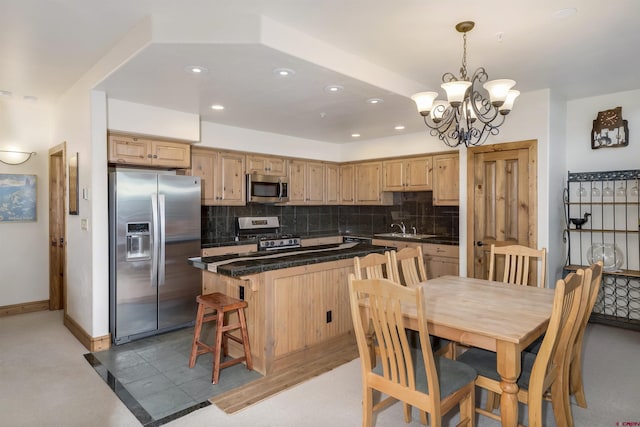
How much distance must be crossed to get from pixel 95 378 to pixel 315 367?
168 cm

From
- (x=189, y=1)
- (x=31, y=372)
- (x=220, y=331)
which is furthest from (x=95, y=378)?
(x=189, y=1)

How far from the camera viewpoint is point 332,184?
6.45 m

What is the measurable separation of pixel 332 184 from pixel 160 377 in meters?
4.15

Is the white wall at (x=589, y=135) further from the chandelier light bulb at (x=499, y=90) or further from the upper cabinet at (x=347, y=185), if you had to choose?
the upper cabinet at (x=347, y=185)

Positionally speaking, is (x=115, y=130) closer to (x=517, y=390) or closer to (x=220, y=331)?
(x=220, y=331)

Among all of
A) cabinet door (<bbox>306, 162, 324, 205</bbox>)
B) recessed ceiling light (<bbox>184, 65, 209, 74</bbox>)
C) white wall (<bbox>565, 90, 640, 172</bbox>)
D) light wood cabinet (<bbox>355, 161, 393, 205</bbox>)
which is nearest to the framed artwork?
recessed ceiling light (<bbox>184, 65, 209, 74</bbox>)

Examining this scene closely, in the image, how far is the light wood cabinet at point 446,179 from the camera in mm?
5027

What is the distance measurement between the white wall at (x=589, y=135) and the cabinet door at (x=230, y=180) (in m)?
3.97

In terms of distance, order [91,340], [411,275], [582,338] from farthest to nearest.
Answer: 1. [91,340]
2. [411,275]
3. [582,338]

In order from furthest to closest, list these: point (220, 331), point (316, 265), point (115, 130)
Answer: point (115, 130) < point (316, 265) < point (220, 331)

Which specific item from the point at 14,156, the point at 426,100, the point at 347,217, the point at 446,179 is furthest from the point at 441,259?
the point at 14,156

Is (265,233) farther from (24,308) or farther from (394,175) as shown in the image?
(24,308)

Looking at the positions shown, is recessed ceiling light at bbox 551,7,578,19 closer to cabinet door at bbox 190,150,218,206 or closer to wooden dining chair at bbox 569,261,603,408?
wooden dining chair at bbox 569,261,603,408

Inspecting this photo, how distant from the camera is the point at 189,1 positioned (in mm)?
2283
